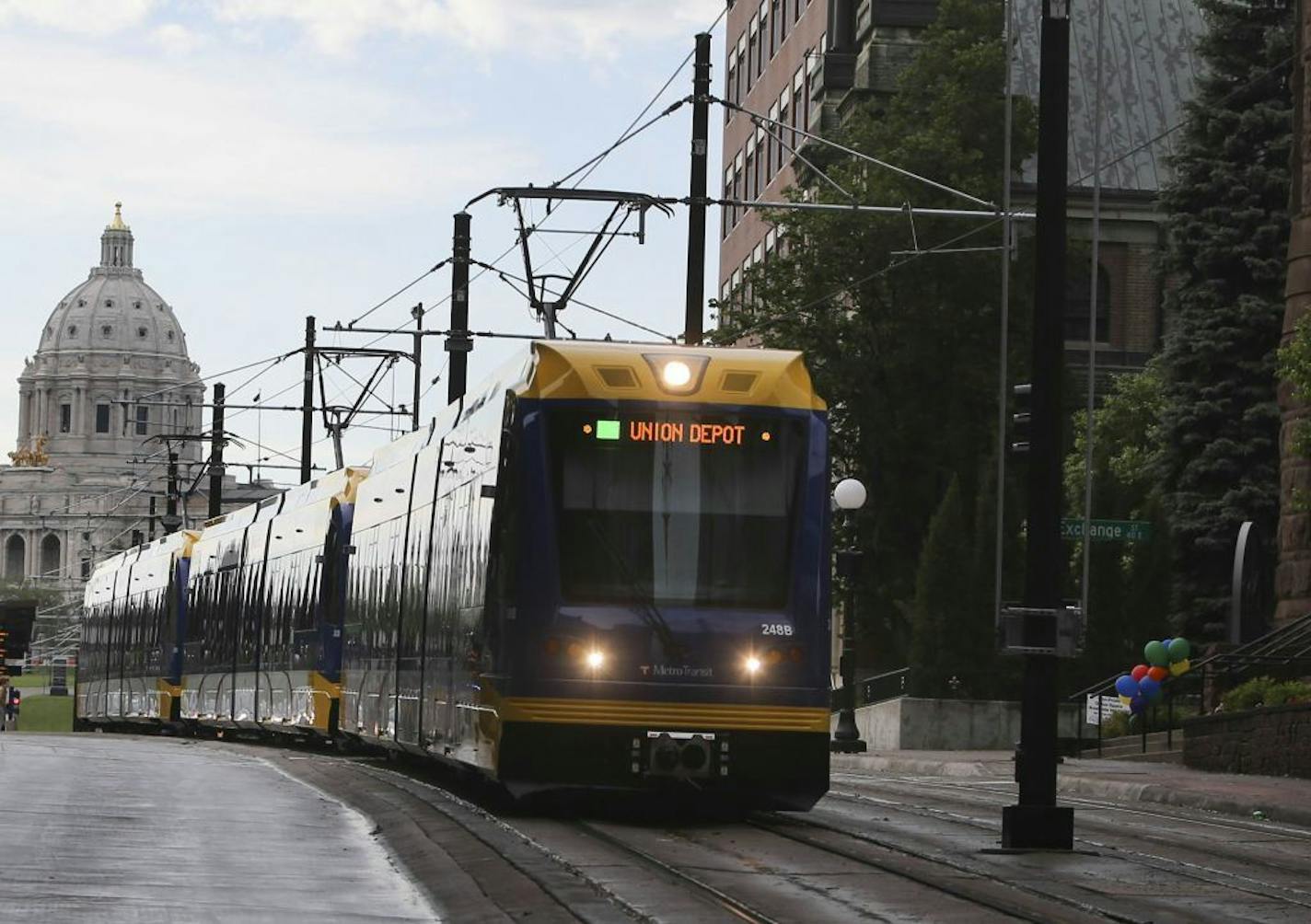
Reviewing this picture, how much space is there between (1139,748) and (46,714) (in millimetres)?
110277

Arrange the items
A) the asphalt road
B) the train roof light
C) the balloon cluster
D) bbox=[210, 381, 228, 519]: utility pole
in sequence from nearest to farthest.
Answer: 1. the asphalt road
2. the balloon cluster
3. the train roof light
4. bbox=[210, 381, 228, 519]: utility pole

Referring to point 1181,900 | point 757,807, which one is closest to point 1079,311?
point 757,807

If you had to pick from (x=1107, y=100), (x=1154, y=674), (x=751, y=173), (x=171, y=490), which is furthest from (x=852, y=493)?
(x=171, y=490)

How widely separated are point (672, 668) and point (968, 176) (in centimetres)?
3209

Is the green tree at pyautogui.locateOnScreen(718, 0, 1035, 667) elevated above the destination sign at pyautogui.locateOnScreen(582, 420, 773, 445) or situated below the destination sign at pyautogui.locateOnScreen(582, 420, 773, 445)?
above

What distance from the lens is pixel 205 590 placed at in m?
43.6

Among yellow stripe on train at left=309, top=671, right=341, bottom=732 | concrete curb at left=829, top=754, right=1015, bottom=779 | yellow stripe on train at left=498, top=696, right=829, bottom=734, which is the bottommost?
concrete curb at left=829, top=754, right=1015, bottom=779

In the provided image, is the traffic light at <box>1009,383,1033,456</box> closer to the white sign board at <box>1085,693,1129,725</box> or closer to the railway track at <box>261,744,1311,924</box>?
the railway track at <box>261,744,1311,924</box>

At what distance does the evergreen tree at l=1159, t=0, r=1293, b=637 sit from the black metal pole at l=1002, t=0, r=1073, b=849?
88.6 ft

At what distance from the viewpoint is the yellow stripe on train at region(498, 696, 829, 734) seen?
1719 centimetres

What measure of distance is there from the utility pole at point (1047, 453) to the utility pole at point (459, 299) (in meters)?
23.7

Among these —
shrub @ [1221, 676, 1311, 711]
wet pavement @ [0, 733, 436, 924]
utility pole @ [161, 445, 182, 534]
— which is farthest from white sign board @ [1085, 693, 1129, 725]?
utility pole @ [161, 445, 182, 534]

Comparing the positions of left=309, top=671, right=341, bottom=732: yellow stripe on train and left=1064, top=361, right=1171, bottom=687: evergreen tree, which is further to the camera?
left=1064, top=361, right=1171, bottom=687: evergreen tree

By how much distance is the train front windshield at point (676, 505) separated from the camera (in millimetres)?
17391
